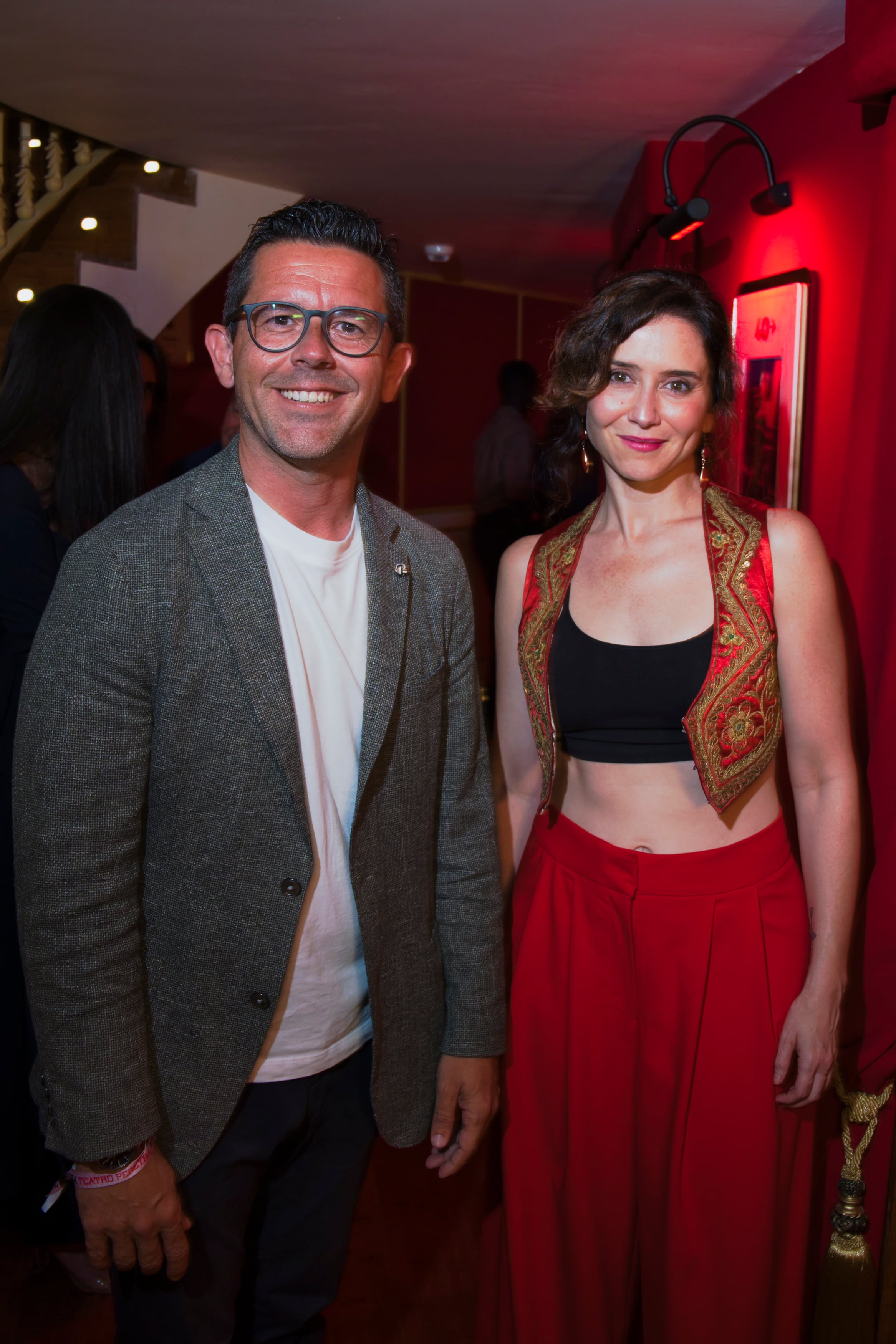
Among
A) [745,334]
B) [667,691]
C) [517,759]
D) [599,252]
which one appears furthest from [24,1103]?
[599,252]

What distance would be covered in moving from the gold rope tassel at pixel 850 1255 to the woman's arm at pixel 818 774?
27cm

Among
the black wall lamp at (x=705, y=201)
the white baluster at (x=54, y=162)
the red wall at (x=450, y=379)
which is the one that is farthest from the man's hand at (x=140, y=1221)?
the red wall at (x=450, y=379)

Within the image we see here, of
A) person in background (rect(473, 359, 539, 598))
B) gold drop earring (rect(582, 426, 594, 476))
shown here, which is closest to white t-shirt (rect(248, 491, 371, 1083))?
gold drop earring (rect(582, 426, 594, 476))

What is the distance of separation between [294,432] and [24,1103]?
5.53ft

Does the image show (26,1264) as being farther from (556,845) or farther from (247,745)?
(247,745)

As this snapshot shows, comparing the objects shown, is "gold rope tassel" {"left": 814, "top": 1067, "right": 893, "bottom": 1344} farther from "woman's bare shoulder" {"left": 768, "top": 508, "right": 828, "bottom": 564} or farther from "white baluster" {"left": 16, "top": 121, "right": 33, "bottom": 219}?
"white baluster" {"left": 16, "top": 121, "right": 33, "bottom": 219}

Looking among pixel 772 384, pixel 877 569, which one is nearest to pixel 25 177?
pixel 772 384

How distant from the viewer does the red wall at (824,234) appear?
2297 millimetres

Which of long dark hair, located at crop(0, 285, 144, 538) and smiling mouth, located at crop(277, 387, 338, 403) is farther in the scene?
long dark hair, located at crop(0, 285, 144, 538)

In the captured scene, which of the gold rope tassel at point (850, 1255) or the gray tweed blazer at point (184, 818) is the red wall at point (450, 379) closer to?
the gold rope tassel at point (850, 1255)

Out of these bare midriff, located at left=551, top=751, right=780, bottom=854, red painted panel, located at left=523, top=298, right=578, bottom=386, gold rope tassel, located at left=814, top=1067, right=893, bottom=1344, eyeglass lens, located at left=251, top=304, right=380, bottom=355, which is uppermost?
red painted panel, located at left=523, top=298, right=578, bottom=386

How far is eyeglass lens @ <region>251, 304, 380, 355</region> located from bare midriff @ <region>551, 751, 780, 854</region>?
790 millimetres

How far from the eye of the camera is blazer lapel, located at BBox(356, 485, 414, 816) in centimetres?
127

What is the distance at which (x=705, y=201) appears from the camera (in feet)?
8.96
